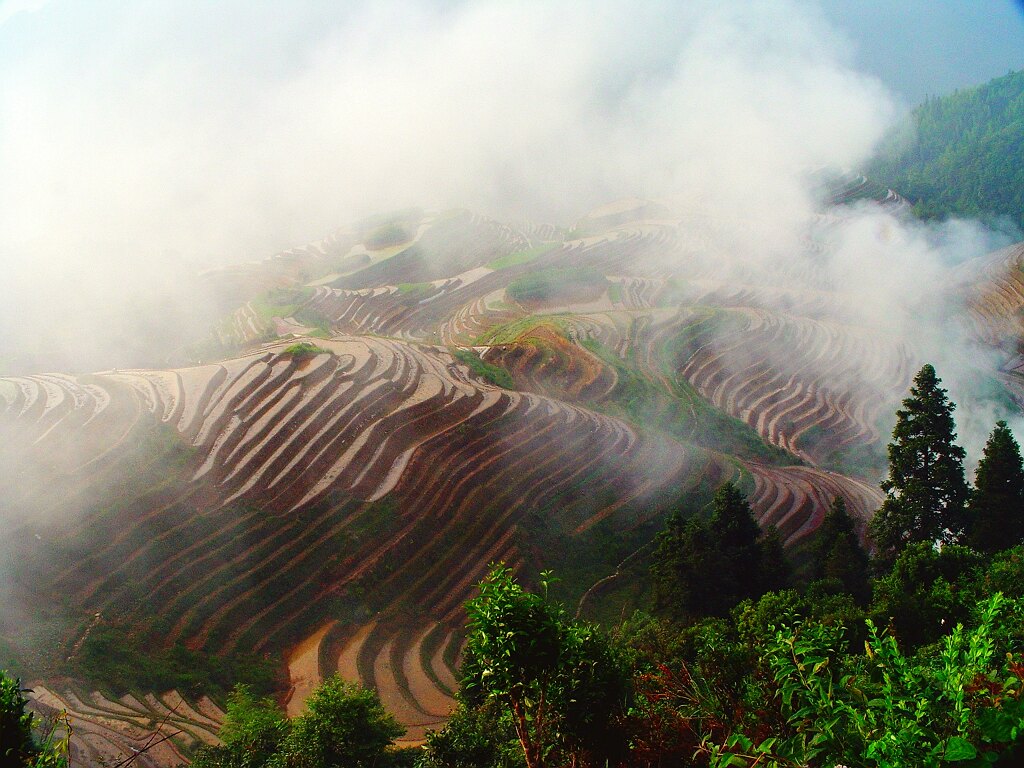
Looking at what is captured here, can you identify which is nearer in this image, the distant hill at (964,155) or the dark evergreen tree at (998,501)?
the dark evergreen tree at (998,501)

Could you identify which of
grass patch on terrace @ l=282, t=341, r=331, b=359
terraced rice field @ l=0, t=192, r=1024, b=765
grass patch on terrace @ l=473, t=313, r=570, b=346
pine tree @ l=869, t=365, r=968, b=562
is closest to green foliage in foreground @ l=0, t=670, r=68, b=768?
terraced rice field @ l=0, t=192, r=1024, b=765

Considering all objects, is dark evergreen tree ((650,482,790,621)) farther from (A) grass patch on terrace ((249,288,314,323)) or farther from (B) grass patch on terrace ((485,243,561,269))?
(B) grass patch on terrace ((485,243,561,269))

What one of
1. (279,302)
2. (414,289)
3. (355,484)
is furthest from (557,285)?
(355,484)

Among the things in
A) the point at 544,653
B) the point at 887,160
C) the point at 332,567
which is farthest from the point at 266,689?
the point at 887,160

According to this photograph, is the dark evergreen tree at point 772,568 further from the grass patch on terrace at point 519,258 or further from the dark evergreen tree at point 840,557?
the grass patch on terrace at point 519,258

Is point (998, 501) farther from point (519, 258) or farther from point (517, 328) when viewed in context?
point (519, 258)

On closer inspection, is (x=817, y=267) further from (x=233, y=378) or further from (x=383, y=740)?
(x=383, y=740)

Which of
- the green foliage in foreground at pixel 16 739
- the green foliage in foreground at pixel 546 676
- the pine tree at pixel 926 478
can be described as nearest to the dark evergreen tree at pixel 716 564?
the pine tree at pixel 926 478
